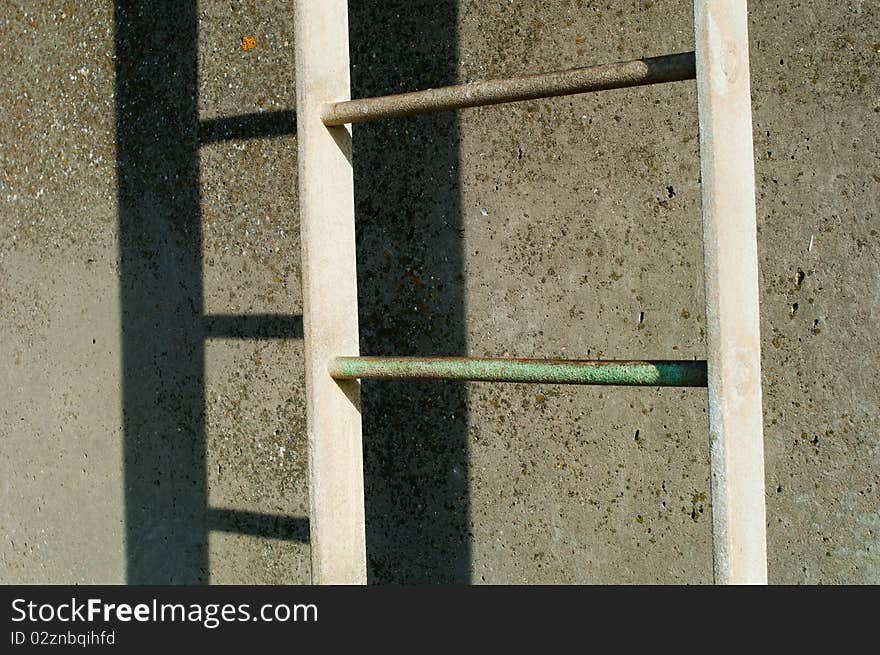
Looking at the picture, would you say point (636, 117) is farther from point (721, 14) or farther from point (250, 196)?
point (250, 196)

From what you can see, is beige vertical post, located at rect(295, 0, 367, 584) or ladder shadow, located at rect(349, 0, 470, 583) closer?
beige vertical post, located at rect(295, 0, 367, 584)

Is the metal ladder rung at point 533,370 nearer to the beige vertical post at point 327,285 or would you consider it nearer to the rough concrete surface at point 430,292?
the beige vertical post at point 327,285

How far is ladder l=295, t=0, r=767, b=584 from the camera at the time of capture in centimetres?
108

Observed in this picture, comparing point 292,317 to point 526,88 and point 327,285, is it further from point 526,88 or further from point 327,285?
point 526,88

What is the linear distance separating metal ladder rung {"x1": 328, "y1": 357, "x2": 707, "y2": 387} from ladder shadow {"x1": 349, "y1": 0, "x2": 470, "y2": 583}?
455 millimetres

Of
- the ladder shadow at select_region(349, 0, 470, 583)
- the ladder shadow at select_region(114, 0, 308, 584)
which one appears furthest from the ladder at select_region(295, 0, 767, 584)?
the ladder shadow at select_region(114, 0, 308, 584)

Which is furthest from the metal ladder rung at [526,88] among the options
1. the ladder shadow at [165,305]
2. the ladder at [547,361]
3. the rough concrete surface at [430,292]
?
the ladder shadow at [165,305]

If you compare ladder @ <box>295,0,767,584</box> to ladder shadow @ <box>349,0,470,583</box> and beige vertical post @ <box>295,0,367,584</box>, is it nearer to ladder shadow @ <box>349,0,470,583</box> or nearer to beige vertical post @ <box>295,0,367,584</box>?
beige vertical post @ <box>295,0,367,584</box>

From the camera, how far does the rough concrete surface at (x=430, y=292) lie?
1.48m

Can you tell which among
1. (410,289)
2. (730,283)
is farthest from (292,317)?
(730,283)

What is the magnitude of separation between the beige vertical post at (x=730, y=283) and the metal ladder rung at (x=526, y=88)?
1.8 inches

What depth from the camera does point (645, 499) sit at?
63.7 inches

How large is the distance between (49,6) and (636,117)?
1.43 metres

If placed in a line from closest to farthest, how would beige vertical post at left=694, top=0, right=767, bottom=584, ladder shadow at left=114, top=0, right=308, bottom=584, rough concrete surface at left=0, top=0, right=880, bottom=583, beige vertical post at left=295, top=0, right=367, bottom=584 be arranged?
beige vertical post at left=694, top=0, right=767, bottom=584, beige vertical post at left=295, top=0, right=367, bottom=584, rough concrete surface at left=0, top=0, right=880, bottom=583, ladder shadow at left=114, top=0, right=308, bottom=584
